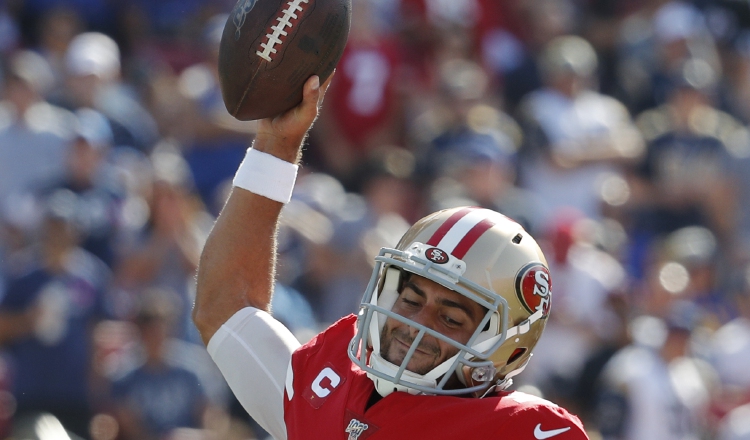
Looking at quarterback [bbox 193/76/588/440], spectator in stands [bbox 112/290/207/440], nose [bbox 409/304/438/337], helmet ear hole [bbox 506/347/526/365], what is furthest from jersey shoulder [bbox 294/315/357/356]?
spectator in stands [bbox 112/290/207/440]

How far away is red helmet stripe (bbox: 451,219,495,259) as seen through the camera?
9.17 feet

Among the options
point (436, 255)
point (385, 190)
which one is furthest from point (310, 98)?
point (385, 190)

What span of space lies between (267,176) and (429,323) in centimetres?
61

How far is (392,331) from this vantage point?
2789mm

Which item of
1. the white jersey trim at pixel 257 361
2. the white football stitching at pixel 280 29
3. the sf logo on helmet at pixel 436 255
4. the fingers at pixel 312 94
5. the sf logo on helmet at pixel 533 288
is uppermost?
the white football stitching at pixel 280 29

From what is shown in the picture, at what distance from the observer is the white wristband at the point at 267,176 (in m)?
3.07

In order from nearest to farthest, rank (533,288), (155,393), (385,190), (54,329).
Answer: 1. (533,288)
2. (155,393)
3. (54,329)
4. (385,190)

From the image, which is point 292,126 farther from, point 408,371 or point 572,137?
point 572,137

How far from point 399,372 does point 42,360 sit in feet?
13.1

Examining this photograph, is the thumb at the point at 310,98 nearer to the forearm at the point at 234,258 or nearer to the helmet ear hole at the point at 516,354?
the forearm at the point at 234,258

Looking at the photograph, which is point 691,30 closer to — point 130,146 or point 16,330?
point 130,146

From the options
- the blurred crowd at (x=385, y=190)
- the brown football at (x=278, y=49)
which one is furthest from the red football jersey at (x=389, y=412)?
the blurred crowd at (x=385, y=190)

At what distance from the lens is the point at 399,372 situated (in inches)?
105

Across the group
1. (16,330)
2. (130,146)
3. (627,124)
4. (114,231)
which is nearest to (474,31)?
(627,124)
